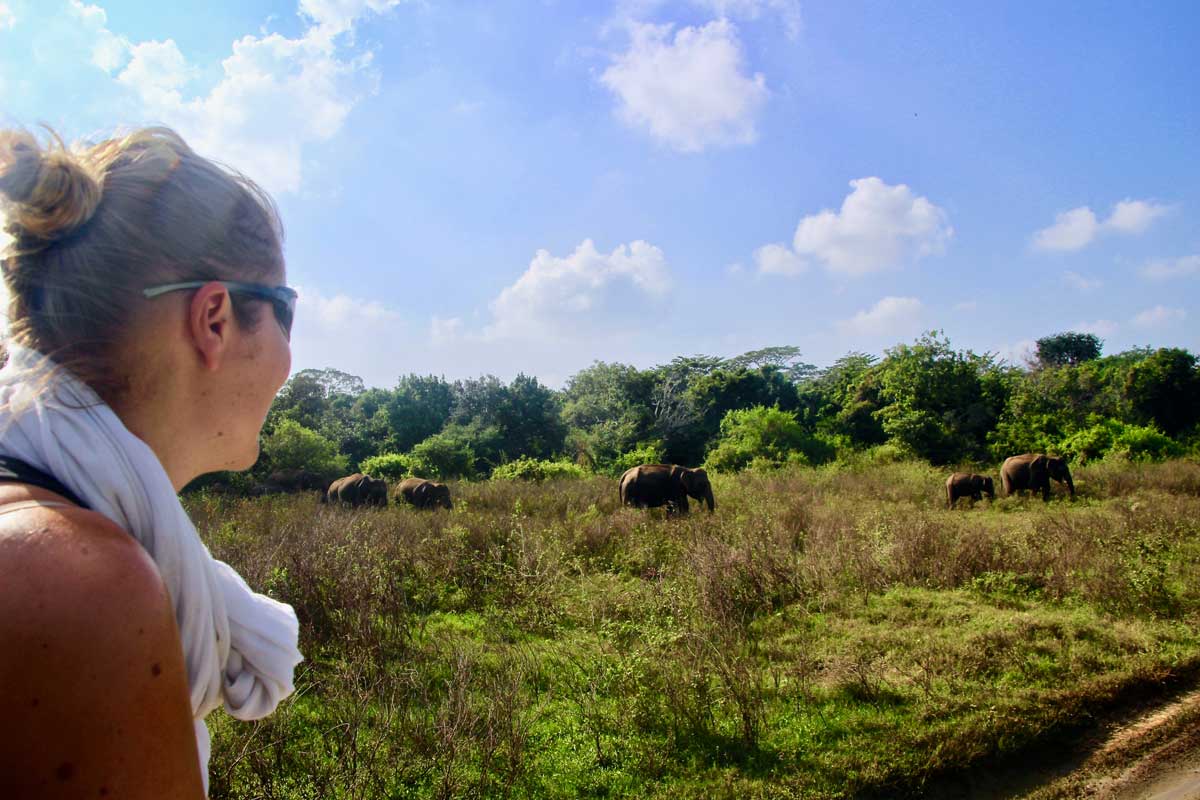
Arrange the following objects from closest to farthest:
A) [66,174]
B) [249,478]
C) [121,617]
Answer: [121,617], [66,174], [249,478]

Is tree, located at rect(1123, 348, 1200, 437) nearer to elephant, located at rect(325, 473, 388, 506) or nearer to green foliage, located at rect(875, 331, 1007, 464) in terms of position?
green foliage, located at rect(875, 331, 1007, 464)

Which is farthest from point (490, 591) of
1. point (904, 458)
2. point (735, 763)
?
point (904, 458)

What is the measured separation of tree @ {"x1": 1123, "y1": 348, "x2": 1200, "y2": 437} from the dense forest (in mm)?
47

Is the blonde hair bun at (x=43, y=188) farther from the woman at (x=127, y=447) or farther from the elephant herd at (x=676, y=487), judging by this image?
the elephant herd at (x=676, y=487)

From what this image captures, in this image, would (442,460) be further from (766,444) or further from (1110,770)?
(1110,770)

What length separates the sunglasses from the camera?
903 millimetres

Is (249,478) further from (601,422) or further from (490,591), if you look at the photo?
(601,422)

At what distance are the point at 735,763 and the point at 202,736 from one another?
429cm

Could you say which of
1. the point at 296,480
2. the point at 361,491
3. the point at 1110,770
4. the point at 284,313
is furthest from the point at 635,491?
the point at 284,313

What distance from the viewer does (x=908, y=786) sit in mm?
4387

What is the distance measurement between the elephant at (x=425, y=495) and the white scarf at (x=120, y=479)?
15.5 m

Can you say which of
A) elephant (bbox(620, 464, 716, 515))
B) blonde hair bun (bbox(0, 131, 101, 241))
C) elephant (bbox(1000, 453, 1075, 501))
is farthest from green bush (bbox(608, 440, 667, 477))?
blonde hair bun (bbox(0, 131, 101, 241))

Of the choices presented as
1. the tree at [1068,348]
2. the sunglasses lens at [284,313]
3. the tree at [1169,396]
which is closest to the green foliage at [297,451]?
the sunglasses lens at [284,313]

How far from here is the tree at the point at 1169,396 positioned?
25.0m
